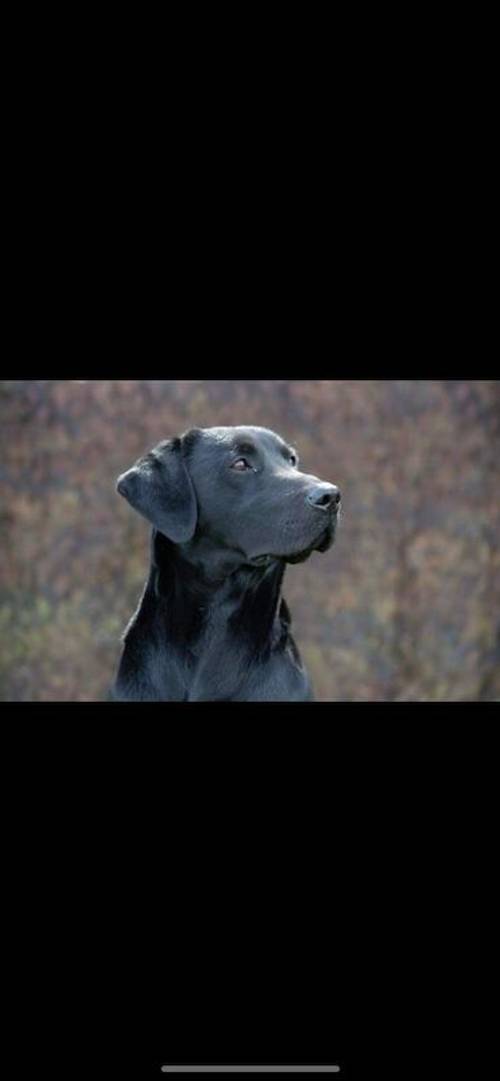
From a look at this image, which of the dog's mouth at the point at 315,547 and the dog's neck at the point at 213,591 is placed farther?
the dog's neck at the point at 213,591

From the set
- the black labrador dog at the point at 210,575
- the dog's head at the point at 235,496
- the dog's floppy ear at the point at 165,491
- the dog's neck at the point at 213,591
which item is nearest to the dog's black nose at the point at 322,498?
the dog's head at the point at 235,496

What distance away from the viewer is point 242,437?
4.98m

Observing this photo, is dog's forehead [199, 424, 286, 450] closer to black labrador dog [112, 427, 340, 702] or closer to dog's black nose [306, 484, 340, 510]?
black labrador dog [112, 427, 340, 702]

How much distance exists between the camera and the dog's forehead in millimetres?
4973

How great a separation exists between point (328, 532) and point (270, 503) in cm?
21

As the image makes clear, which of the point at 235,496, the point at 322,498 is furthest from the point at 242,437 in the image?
the point at 322,498

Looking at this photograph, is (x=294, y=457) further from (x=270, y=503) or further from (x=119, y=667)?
(x=119, y=667)

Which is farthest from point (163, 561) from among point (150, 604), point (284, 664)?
point (284, 664)

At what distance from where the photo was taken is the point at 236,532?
192 inches

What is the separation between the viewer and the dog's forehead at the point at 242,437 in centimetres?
497

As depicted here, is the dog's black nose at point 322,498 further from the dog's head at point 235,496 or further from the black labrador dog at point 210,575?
the black labrador dog at point 210,575

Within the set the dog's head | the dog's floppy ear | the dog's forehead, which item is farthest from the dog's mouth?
the dog's forehead

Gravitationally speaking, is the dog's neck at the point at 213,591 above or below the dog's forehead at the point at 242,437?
below

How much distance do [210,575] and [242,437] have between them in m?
0.45
